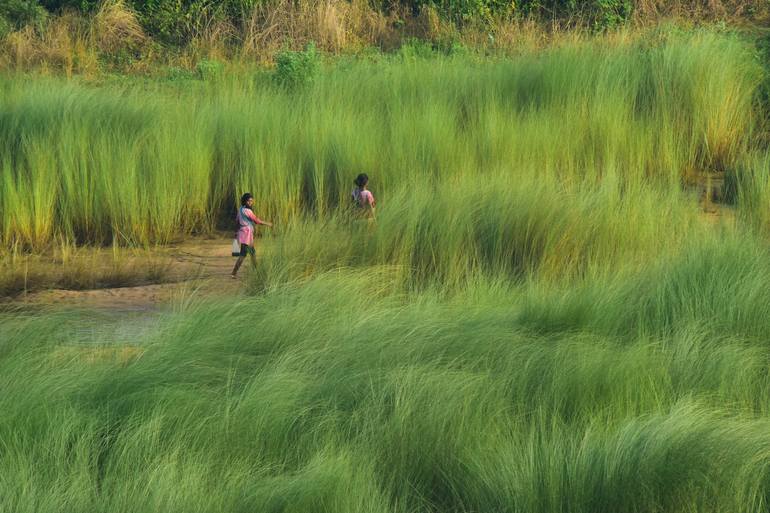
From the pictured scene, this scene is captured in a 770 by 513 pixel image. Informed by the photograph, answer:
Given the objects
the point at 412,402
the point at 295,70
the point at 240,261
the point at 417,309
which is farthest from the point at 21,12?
the point at 412,402

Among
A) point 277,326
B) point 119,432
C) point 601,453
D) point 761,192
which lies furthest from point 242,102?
point 601,453

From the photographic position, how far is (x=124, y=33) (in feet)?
47.4

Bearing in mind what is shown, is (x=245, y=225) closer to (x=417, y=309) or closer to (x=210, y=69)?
(x=417, y=309)

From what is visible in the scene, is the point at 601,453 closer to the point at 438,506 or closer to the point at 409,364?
the point at 438,506

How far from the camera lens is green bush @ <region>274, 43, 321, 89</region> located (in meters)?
10.1

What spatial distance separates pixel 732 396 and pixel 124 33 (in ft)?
38.3

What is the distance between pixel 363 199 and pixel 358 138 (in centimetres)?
128

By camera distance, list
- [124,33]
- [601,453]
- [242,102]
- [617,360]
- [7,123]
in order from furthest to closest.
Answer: [124,33] → [242,102] → [7,123] → [617,360] → [601,453]

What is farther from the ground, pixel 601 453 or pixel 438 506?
pixel 601 453

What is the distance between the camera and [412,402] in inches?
159

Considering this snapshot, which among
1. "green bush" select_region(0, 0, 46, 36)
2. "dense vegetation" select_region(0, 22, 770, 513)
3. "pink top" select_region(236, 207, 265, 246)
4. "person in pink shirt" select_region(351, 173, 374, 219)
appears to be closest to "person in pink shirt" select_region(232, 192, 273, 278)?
"pink top" select_region(236, 207, 265, 246)

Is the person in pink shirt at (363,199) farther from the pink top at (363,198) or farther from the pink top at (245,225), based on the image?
the pink top at (245,225)

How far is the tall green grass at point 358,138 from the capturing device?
775 cm

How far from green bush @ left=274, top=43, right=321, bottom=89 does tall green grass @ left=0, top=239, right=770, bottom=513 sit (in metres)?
5.03
